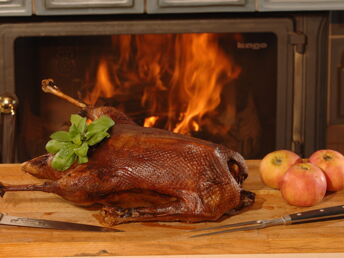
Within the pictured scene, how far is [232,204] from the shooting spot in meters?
1.75

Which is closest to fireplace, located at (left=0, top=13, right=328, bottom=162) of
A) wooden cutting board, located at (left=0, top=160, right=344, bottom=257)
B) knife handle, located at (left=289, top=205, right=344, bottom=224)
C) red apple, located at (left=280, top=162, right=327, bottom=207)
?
red apple, located at (left=280, top=162, right=327, bottom=207)

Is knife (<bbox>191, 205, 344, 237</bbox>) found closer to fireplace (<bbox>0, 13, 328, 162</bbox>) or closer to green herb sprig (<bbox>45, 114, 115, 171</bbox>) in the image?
green herb sprig (<bbox>45, 114, 115, 171</bbox>)

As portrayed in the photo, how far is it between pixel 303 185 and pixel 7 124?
5.54 ft

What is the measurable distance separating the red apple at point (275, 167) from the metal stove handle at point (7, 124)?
124 centimetres

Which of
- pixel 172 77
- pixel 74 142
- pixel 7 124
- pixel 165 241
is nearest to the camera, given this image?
pixel 165 241

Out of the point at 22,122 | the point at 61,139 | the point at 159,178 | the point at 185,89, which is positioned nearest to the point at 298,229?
the point at 159,178

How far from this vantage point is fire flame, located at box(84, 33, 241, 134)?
3277mm

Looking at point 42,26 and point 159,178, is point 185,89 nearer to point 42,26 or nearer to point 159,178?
point 42,26

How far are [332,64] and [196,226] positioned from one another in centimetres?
189

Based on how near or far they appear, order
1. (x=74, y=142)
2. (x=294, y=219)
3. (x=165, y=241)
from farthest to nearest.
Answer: (x=74, y=142) → (x=294, y=219) → (x=165, y=241)

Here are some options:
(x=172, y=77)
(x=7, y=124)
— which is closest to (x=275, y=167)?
(x=172, y=77)

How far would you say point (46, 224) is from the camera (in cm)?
170

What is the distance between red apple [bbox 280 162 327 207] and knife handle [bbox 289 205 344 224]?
0.24 ft

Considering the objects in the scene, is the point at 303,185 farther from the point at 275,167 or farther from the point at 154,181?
the point at 154,181
